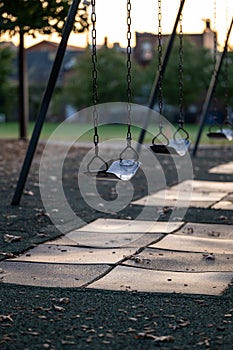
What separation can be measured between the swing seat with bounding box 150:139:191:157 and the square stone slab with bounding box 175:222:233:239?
65cm

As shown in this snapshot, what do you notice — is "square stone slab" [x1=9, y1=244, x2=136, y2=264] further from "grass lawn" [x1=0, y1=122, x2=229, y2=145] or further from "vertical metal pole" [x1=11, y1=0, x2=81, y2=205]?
"grass lawn" [x1=0, y1=122, x2=229, y2=145]

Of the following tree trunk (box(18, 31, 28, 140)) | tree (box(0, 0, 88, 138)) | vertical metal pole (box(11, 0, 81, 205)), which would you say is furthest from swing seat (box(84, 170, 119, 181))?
tree trunk (box(18, 31, 28, 140))

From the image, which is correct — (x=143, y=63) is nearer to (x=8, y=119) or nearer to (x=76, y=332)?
(x=8, y=119)

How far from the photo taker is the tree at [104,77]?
40406 millimetres

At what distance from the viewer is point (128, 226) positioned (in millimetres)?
7316

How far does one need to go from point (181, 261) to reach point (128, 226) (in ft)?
5.42

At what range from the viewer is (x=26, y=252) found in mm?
6039

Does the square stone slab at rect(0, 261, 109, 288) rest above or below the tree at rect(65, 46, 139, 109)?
above

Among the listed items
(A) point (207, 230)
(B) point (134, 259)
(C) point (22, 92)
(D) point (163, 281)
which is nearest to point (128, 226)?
(A) point (207, 230)

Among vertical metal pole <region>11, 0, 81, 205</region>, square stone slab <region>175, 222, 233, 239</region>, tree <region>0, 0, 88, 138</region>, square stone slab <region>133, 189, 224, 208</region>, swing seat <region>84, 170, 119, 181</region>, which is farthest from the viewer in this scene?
tree <region>0, 0, 88, 138</region>

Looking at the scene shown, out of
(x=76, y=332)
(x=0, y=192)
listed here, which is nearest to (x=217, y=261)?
(x=76, y=332)

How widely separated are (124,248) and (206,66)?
3117 cm

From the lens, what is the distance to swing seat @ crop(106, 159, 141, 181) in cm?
582

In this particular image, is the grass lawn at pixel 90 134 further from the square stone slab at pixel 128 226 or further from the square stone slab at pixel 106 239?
the square stone slab at pixel 106 239
